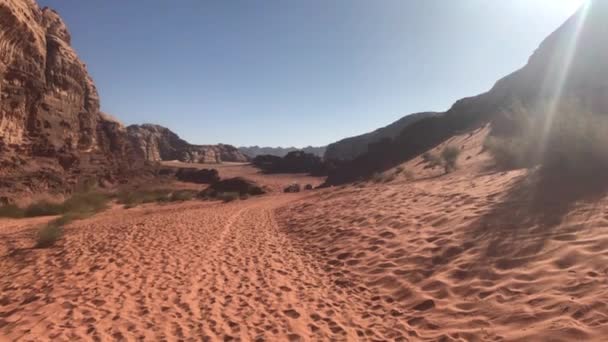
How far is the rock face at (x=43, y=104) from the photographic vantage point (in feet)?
47.3

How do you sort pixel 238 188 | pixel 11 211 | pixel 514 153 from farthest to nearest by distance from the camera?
pixel 238 188 < pixel 11 211 < pixel 514 153

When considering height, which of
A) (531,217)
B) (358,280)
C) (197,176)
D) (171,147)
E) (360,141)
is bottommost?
(358,280)

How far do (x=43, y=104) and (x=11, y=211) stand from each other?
248 inches

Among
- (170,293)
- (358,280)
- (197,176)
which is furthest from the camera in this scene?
(197,176)

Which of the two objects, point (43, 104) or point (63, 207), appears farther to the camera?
point (43, 104)

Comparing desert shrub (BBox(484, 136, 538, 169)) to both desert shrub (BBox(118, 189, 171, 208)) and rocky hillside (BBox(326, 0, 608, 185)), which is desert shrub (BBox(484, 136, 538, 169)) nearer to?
rocky hillside (BBox(326, 0, 608, 185))

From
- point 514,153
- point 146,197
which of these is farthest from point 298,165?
point 514,153

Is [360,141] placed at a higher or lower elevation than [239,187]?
higher

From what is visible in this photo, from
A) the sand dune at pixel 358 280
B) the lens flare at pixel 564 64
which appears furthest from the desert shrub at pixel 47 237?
the lens flare at pixel 564 64

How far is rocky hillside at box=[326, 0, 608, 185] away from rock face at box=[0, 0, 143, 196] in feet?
Result: 73.9

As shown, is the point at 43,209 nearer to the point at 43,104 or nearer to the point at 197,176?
the point at 43,104

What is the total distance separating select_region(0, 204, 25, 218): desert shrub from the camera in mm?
13433

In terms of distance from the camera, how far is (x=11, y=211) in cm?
1368

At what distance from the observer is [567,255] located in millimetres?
4238
